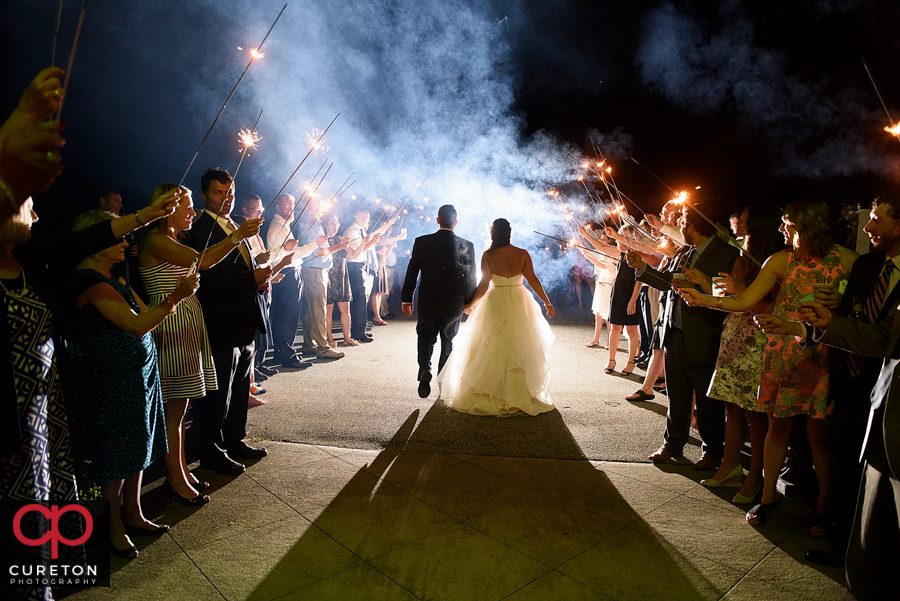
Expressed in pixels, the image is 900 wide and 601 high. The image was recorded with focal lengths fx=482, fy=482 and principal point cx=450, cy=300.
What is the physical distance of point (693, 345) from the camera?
11.2 feet

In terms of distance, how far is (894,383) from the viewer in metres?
1.68

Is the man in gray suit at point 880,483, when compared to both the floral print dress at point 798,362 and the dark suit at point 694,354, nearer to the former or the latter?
the floral print dress at point 798,362

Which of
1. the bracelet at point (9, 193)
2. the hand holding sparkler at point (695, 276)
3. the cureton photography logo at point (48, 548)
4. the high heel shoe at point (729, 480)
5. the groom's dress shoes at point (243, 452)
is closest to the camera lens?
the bracelet at point (9, 193)

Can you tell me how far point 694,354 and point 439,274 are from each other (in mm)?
2621

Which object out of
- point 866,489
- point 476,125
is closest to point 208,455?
point 866,489

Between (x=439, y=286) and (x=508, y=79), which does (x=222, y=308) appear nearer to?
(x=439, y=286)

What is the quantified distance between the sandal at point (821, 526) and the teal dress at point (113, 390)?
3420 millimetres

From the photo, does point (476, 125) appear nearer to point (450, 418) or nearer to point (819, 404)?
point (450, 418)

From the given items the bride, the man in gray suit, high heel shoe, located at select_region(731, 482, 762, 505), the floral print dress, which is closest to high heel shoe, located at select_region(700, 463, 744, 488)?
high heel shoe, located at select_region(731, 482, 762, 505)

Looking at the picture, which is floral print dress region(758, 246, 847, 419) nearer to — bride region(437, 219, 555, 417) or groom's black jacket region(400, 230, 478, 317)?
bride region(437, 219, 555, 417)

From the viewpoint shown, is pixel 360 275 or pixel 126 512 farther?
pixel 360 275

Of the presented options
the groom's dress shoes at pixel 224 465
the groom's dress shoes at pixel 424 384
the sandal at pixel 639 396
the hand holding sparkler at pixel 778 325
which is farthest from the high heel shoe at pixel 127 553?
the sandal at pixel 639 396

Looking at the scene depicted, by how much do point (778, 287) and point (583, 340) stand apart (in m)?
6.29

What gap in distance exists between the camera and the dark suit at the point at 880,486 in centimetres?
165
